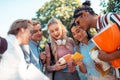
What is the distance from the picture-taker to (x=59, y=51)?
570cm

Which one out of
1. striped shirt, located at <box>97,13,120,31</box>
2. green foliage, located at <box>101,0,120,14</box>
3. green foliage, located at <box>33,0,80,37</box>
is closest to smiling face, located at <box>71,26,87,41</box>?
striped shirt, located at <box>97,13,120,31</box>

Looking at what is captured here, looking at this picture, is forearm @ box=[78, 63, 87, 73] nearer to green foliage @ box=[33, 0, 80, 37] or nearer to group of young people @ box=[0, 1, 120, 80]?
group of young people @ box=[0, 1, 120, 80]

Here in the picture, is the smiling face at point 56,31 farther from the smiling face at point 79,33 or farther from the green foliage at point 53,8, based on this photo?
the green foliage at point 53,8

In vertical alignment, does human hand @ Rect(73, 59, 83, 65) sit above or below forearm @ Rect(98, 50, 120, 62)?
below

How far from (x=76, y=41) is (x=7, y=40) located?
187cm

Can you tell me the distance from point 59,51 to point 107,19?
1.82 meters

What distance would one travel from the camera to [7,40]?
12.9 ft

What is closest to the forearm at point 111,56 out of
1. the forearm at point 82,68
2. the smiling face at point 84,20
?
the smiling face at point 84,20

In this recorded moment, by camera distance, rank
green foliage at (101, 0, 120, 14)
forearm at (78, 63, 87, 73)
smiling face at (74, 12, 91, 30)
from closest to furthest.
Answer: smiling face at (74, 12, 91, 30)
forearm at (78, 63, 87, 73)
green foliage at (101, 0, 120, 14)

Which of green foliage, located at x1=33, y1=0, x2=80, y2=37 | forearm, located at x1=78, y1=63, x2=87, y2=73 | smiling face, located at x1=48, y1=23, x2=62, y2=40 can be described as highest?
smiling face, located at x1=48, y1=23, x2=62, y2=40

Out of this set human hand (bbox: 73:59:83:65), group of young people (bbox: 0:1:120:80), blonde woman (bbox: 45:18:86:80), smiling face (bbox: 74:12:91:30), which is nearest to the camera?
group of young people (bbox: 0:1:120:80)

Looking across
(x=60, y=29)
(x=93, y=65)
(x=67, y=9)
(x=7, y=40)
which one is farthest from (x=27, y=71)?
(x=67, y=9)

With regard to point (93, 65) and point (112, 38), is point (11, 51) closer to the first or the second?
point (112, 38)

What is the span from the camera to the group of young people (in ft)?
12.9
